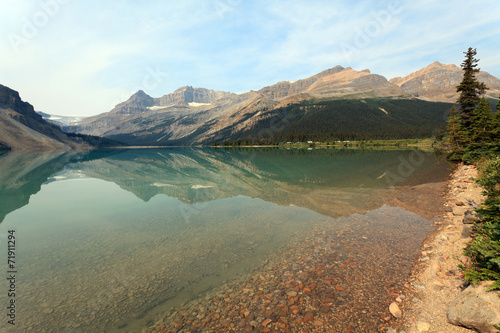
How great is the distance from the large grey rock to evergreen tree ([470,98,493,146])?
52.3 meters

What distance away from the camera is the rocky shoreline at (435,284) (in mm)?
9070

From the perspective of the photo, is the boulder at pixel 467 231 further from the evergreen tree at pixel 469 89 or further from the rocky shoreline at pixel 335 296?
the evergreen tree at pixel 469 89

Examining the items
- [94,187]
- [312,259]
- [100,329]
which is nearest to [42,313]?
[100,329]

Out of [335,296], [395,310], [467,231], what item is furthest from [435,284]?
[467,231]

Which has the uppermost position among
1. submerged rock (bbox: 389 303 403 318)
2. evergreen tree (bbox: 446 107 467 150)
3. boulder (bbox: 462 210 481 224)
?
evergreen tree (bbox: 446 107 467 150)

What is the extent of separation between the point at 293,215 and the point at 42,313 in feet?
69.6

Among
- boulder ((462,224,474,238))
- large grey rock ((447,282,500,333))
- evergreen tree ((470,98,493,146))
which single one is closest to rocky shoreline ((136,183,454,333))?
large grey rock ((447,282,500,333))

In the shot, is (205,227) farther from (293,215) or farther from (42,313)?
(42,313)

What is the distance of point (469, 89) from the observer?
178ft

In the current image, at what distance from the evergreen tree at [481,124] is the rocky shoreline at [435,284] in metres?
41.5

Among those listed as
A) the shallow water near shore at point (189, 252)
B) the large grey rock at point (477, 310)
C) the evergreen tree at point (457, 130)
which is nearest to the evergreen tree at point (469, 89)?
the evergreen tree at point (457, 130)

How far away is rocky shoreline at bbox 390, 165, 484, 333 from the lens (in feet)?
29.8

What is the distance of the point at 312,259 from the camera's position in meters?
15.5

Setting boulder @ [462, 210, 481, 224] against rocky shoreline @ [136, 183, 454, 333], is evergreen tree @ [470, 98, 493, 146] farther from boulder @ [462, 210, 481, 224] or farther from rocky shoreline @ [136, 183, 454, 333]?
rocky shoreline @ [136, 183, 454, 333]
